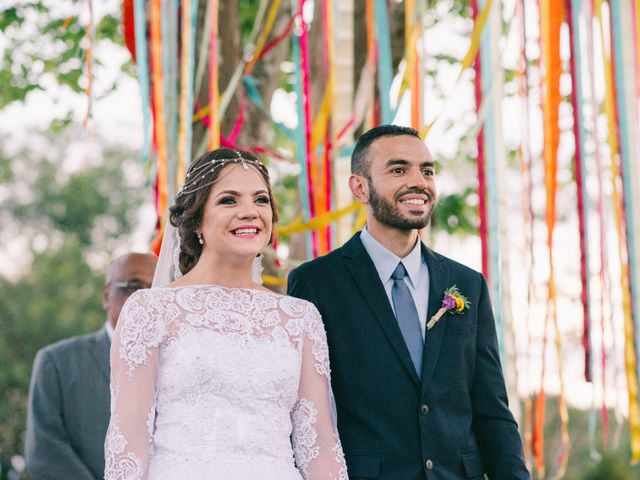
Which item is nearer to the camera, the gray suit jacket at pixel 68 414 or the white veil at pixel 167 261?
the white veil at pixel 167 261

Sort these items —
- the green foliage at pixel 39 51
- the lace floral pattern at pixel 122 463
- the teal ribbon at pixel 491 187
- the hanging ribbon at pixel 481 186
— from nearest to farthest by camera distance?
the lace floral pattern at pixel 122 463
the teal ribbon at pixel 491 187
the hanging ribbon at pixel 481 186
the green foliage at pixel 39 51

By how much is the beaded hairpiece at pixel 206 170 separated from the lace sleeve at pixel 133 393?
42 centimetres

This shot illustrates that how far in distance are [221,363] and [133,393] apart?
262 millimetres

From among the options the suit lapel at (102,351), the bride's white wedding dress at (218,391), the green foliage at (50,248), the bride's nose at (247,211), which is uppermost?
the bride's nose at (247,211)

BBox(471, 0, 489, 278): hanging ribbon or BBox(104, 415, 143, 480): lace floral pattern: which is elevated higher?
BBox(471, 0, 489, 278): hanging ribbon

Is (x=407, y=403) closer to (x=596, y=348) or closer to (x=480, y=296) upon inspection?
(x=480, y=296)

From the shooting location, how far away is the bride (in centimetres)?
322

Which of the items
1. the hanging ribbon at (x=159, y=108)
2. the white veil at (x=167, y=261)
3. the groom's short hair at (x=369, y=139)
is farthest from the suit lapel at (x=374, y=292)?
the hanging ribbon at (x=159, y=108)

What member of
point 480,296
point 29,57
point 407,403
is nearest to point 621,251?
point 480,296

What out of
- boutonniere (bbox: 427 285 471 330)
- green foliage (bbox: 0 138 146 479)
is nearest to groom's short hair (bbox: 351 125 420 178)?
boutonniere (bbox: 427 285 471 330)

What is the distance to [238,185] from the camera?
347cm

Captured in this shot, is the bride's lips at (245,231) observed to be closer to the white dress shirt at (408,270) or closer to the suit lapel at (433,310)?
the white dress shirt at (408,270)

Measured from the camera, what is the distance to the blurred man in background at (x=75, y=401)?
4672 millimetres

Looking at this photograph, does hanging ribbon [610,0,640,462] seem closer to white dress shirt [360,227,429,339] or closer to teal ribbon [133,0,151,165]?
white dress shirt [360,227,429,339]
